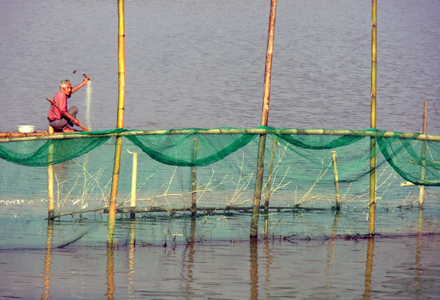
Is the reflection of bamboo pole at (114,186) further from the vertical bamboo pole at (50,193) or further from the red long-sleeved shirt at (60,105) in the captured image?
the red long-sleeved shirt at (60,105)

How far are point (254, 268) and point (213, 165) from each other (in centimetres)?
215

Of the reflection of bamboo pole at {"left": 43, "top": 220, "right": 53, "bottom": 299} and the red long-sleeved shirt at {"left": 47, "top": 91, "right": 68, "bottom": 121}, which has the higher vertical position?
the red long-sleeved shirt at {"left": 47, "top": 91, "right": 68, "bottom": 121}

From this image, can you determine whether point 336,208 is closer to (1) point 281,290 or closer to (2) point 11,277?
(1) point 281,290

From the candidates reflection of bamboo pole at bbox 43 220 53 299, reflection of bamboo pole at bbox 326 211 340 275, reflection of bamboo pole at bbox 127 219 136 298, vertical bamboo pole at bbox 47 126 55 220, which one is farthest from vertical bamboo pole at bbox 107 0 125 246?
reflection of bamboo pole at bbox 326 211 340 275

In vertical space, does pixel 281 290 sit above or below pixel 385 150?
below

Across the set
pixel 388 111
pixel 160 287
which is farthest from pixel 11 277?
pixel 388 111

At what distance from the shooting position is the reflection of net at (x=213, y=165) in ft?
29.1

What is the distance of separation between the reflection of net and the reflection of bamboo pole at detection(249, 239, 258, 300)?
921mm

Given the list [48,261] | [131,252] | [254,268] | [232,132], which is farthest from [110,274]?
[232,132]

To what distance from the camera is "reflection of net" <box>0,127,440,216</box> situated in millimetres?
8867

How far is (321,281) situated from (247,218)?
504cm

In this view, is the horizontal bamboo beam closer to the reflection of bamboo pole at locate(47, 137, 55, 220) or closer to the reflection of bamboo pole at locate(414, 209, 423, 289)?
the reflection of bamboo pole at locate(47, 137, 55, 220)

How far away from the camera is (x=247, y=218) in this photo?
1238cm

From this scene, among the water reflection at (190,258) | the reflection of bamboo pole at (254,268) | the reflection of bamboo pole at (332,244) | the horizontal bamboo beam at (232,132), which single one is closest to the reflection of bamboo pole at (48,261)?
the water reflection at (190,258)
